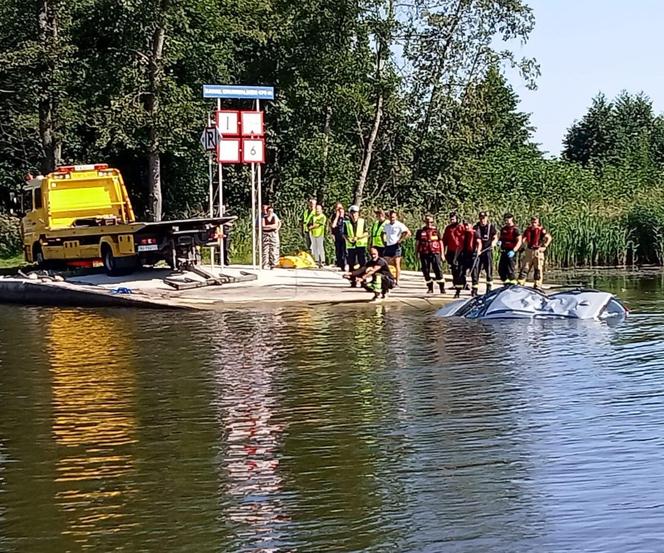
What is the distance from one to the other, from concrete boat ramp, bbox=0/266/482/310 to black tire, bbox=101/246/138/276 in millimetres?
165

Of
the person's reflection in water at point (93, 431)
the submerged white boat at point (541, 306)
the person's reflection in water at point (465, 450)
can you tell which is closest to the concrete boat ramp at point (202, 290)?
the submerged white boat at point (541, 306)

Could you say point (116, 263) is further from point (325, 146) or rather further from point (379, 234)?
point (325, 146)

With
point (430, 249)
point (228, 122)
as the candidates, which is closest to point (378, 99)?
point (228, 122)

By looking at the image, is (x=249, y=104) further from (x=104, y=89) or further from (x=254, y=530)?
(x=254, y=530)

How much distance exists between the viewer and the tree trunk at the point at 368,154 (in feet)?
135

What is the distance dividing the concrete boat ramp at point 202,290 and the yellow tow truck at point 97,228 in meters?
0.52

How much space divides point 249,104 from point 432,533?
37661 mm

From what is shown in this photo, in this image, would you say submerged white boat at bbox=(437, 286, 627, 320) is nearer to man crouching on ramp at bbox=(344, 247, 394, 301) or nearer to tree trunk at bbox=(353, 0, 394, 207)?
man crouching on ramp at bbox=(344, 247, 394, 301)

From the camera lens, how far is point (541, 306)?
19.8 meters

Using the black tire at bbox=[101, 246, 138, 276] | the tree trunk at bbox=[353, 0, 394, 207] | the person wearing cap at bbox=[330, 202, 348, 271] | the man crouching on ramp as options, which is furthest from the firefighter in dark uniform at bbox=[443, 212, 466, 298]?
the tree trunk at bbox=[353, 0, 394, 207]

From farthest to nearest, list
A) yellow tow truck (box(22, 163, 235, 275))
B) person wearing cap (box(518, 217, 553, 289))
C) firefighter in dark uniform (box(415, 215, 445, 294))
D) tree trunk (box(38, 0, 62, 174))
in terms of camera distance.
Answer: tree trunk (box(38, 0, 62, 174)), yellow tow truck (box(22, 163, 235, 275)), person wearing cap (box(518, 217, 553, 289)), firefighter in dark uniform (box(415, 215, 445, 294))

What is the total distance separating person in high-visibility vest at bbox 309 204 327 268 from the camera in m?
29.2

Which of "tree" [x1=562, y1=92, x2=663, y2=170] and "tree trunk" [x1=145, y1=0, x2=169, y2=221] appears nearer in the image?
"tree trunk" [x1=145, y1=0, x2=169, y2=221]

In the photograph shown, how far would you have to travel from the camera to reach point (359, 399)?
39.4ft
